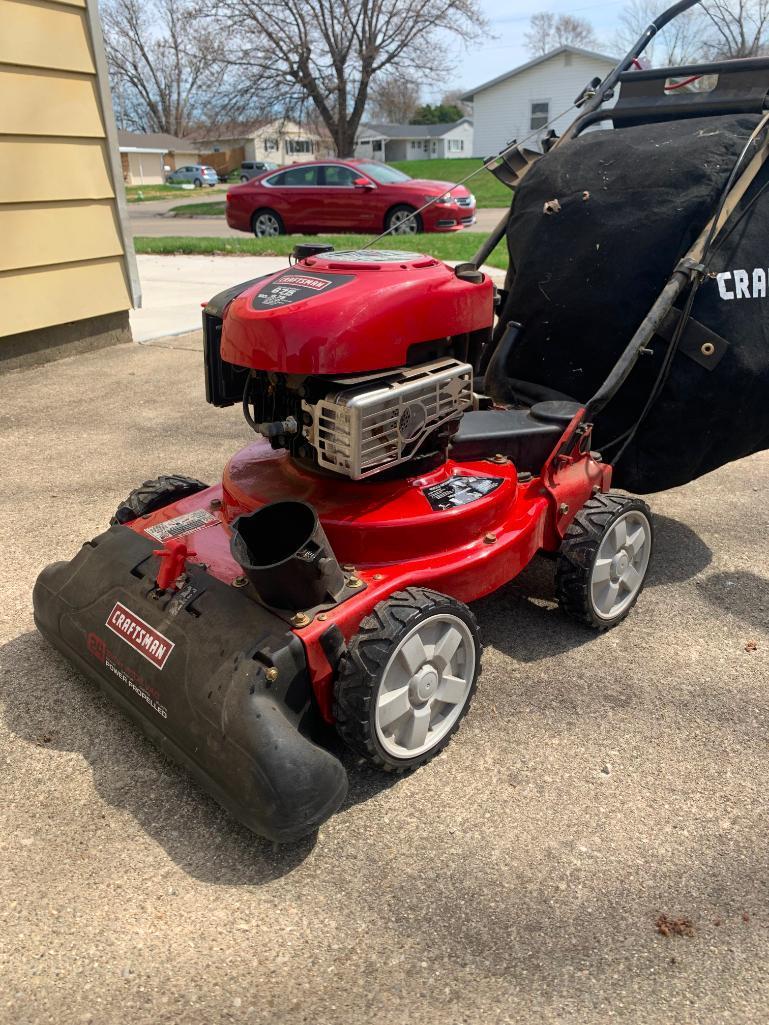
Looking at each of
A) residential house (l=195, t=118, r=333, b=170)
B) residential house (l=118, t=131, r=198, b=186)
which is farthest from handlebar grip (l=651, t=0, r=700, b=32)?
residential house (l=195, t=118, r=333, b=170)

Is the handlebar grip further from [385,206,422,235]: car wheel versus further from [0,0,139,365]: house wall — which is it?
[385,206,422,235]: car wheel

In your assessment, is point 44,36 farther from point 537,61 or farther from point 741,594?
point 537,61

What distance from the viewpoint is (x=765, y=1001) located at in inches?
67.6

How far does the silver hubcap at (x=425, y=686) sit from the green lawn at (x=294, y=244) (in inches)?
339

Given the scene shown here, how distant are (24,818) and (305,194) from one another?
44.4 ft

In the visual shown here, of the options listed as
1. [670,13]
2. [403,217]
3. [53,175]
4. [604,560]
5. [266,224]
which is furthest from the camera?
[266,224]

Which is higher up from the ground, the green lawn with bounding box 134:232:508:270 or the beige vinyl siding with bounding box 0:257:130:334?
the beige vinyl siding with bounding box 0:257:130:334

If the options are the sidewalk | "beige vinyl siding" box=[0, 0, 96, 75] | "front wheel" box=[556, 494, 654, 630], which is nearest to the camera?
"front wheel" box=[556, 494, 654, 630]

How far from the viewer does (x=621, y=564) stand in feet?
9.80

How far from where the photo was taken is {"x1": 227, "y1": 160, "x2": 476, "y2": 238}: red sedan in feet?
45.5

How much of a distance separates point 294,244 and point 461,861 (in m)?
11.7

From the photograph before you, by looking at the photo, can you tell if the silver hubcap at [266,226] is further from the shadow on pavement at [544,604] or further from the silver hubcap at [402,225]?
the shadow on pavement at [544,604]

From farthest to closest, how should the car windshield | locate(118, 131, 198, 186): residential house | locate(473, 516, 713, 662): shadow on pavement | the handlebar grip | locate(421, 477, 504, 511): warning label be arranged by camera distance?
1. locate(118, 131, 198, 186): residential house
2. the car windshield
3. the handlebar grip
4. locate(473, 516, 713, 662): shadow on pavement
5. locate(421, 477, 504, 511): warning label

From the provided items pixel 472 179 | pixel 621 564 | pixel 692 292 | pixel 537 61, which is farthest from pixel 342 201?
pixel 537 61
